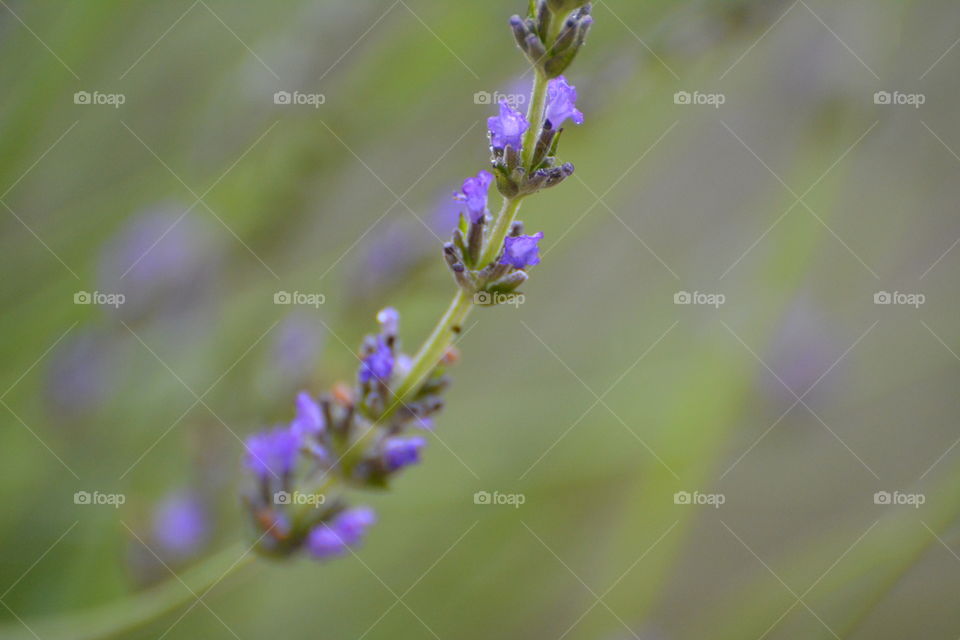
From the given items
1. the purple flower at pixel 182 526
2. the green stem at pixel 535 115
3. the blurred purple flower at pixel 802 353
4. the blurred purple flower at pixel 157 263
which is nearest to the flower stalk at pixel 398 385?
the green stem at pixel 535 115

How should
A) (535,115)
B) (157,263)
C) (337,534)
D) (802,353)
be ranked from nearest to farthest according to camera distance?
(535,115) < (337,534) < (157,263) < (802,353)

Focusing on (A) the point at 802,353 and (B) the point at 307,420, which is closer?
(B) the point at 307,420

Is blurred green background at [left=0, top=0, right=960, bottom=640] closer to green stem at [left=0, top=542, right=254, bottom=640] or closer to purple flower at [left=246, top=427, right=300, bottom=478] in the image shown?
green stem at [left=0, top=542, right=254, bottom=640]

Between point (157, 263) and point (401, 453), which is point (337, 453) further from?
point (157, 263)

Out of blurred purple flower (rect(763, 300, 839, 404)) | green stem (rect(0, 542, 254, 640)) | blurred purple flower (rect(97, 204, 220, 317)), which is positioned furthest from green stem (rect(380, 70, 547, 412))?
blurred purple flower (rect(763, 300, 839, 404))

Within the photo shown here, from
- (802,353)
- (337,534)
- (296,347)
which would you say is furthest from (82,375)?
(802,353)

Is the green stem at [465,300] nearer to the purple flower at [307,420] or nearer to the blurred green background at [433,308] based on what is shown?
the purple flower at [307,420]

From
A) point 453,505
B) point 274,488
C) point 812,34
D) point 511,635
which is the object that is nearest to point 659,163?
point 812,34
